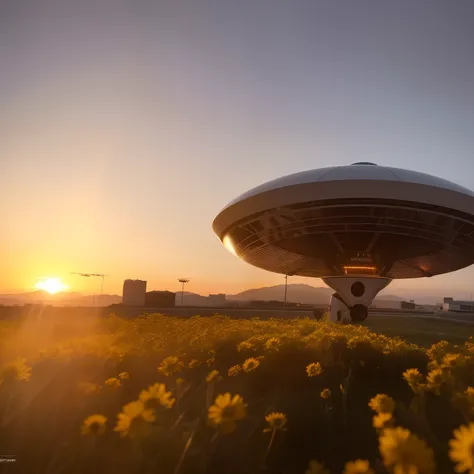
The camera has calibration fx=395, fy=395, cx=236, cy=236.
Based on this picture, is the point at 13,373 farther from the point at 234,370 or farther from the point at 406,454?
the point at 406,454

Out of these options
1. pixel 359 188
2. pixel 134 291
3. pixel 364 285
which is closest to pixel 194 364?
pixel 359 188

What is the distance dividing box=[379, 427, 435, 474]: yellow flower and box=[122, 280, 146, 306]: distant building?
127 meters

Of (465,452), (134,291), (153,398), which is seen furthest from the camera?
(134,291)

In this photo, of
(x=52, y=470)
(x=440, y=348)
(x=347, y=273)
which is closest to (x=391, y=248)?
(x=347, y=273)

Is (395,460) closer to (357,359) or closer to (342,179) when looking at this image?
(357,359)

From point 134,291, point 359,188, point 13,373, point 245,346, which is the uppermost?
point 359,188

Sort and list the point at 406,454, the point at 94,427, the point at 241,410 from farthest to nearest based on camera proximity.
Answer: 1. the point at 94,427
2. the point at 241,410
3. the point at 406,454

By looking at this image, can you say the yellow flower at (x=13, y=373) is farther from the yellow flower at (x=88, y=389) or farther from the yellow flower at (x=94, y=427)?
the yellow flower at (x=94, y=427)

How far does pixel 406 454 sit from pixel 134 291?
130 metres

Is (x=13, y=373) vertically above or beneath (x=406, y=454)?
beneath

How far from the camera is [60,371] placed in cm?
570

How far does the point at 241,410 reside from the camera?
9.55ft

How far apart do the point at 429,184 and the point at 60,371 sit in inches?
1106

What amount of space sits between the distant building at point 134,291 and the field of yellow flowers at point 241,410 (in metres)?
122
